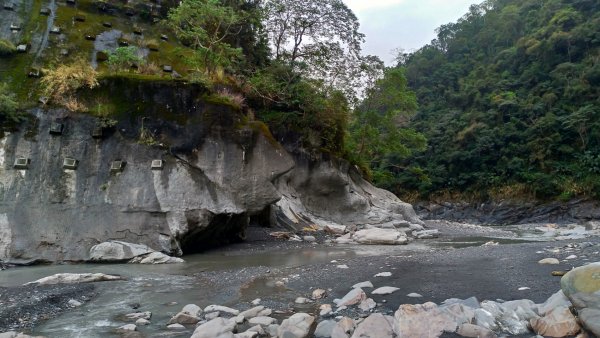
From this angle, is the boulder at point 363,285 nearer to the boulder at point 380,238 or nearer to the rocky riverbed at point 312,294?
the rocky riverbed at point 312,294

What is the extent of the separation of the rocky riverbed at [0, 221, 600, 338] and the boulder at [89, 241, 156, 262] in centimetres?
52

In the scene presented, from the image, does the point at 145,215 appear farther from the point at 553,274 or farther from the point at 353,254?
the point at 553,274

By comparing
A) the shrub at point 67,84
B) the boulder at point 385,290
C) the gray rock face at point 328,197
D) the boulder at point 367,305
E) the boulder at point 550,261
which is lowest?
the boulder at point 367,305

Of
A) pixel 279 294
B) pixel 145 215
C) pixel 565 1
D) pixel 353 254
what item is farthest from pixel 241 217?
pixel 565 1

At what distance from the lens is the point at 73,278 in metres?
8.77

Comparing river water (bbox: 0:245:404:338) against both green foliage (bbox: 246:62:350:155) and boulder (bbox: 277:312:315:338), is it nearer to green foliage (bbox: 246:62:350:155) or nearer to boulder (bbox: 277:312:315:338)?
boulder (bbox: 277:312:315:338)

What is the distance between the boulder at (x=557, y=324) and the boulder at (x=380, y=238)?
34.2ft

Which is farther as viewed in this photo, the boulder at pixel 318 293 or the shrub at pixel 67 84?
the shrub at pixel 67 84

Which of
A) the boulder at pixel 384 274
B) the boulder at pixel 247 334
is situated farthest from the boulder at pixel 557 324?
the boulder at pixel 384 274

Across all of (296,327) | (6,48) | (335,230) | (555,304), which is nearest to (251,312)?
(296,327)

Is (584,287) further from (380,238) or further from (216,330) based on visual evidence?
(380,238)

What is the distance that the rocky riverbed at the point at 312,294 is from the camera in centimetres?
545

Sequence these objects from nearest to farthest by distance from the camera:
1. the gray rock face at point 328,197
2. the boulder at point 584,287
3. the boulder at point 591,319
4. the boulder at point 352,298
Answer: the boulder at point 591,319
the boulder at point 584,287
the boulder at point 352,298
the gray rock face at point 328,197

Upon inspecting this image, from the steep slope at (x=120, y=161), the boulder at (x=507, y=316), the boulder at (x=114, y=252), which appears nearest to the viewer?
the boulder at (x=507, y=316)
